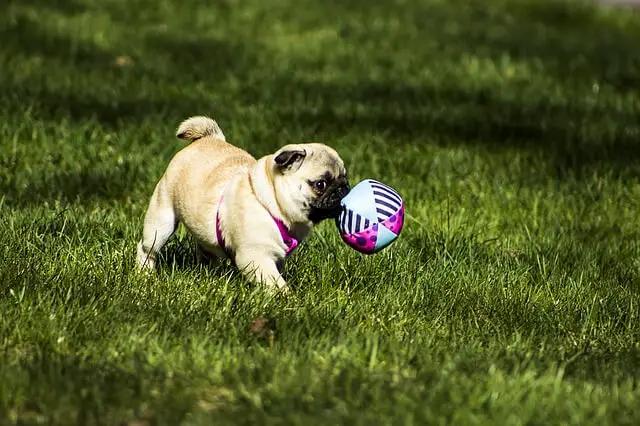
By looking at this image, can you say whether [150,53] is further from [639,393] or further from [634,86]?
[639,393]

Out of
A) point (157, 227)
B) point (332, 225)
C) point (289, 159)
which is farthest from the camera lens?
point (332, 225)

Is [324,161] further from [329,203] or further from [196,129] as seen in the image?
[196,129]

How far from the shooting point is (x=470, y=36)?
1213 centimetres

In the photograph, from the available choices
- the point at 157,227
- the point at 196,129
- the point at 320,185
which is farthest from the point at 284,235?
the point at 196,129

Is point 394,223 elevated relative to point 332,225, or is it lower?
elevated

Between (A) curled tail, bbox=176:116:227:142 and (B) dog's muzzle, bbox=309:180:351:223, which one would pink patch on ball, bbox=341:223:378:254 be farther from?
(A) curled tail, bbox=176:116:227:142

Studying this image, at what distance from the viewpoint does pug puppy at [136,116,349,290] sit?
516 cm

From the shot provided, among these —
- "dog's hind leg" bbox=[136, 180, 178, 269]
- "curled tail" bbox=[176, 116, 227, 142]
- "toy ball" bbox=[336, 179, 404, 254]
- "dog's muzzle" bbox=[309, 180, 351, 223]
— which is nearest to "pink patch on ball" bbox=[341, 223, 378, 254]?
"toy ball" bbox=[336, 179, 404, 254]

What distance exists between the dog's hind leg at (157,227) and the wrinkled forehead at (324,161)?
2.95ft

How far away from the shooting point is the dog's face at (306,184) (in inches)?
203

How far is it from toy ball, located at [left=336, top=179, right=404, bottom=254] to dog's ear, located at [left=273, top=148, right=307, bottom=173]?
28 cm

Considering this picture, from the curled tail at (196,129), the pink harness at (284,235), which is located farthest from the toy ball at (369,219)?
the curled tail at (196,129)

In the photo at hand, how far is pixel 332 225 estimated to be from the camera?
6.66 meters

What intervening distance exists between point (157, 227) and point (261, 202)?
745 millimetres
